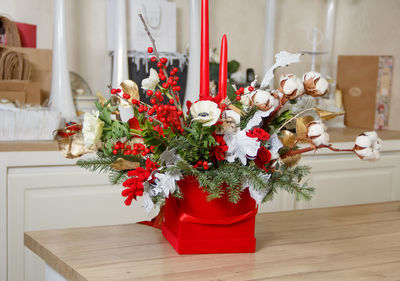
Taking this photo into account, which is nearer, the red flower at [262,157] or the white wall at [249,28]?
the red flower at [262,157]

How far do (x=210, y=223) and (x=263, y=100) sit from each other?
0.23 m

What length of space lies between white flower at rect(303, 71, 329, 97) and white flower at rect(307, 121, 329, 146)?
0.05 metres

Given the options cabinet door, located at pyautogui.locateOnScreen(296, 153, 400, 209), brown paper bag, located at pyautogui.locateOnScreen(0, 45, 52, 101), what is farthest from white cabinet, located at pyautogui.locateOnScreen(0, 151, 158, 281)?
cabinet door, located at pyautogui.locateOnScreen(296, 153, 400, 209)

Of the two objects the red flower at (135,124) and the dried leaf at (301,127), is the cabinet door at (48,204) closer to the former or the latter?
the red flower at (135,124)

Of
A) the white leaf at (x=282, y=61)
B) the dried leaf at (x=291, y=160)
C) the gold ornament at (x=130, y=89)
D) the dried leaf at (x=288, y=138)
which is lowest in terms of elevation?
the dried leaf at (x=291, y=160)

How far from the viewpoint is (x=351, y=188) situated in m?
2.36

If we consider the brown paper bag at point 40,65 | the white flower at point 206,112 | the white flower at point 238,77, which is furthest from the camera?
the white flower at point 238,77

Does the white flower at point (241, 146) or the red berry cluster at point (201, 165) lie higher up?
the white flower at point (241, 146)

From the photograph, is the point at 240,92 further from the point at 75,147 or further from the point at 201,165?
the point at 75,147

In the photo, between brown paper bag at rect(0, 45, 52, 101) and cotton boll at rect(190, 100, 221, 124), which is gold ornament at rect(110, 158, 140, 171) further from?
brown paper bag at rect(0, 45, 52, 101)

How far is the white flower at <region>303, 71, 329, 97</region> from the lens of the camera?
0.78 m

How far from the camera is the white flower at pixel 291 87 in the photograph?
2.59ft

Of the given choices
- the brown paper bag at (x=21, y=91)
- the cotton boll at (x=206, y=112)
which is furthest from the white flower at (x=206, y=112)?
the brown paper bag at (x=21, y=91)

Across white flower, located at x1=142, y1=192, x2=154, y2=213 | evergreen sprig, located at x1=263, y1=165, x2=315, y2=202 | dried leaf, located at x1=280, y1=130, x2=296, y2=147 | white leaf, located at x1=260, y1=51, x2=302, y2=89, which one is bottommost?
white flower, located at x1=142, y1=192, x2=154, y2=213
